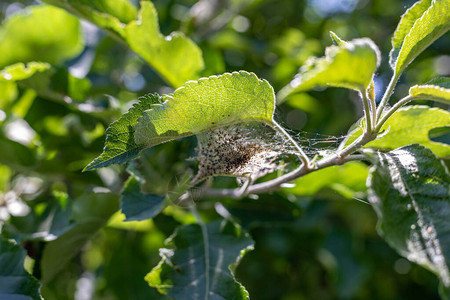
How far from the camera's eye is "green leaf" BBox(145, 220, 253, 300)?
95 cm

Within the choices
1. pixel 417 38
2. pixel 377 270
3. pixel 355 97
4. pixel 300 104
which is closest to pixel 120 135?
pixel 417 38

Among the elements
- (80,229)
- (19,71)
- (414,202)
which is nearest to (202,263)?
(80,229)

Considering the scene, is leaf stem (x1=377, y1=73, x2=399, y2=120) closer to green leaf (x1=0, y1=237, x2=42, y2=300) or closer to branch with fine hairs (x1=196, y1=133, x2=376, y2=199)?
branch with fine hairs (x1=196, y1=133, x2=376, y2=199)

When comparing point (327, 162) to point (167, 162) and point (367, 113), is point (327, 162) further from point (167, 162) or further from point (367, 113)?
point (167, 162)

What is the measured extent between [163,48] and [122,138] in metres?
0.56

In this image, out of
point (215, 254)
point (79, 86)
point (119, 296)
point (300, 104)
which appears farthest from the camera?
point (300, 104)

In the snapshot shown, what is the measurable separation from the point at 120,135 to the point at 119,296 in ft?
3.39

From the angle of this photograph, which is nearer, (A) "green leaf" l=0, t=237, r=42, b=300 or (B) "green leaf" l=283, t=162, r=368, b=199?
(A) "green leaf" l=0, t=237, r=42, b=300

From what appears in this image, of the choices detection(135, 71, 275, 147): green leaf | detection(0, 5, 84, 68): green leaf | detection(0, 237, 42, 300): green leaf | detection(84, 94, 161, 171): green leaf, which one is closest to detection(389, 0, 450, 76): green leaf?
detection(135, 71, 275, 147): green leaf

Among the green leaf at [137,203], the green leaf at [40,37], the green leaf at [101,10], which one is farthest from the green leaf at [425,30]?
the green leaf at [40,37]

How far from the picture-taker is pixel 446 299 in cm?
65

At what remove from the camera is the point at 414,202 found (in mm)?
771

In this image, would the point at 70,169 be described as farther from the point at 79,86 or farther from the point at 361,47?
the point at 361,47

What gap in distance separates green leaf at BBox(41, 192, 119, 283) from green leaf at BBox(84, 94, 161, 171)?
1.39ft
